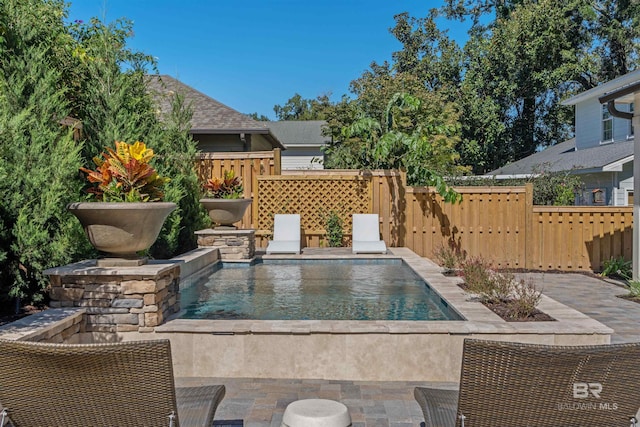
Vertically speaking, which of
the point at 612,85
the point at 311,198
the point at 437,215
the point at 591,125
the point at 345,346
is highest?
the point at 612,85

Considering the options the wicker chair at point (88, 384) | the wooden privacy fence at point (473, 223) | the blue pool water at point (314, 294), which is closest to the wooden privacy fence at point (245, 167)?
the blue pool water at point (314, 294)

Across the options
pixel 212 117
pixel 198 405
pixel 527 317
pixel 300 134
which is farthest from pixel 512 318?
pixel 300 134

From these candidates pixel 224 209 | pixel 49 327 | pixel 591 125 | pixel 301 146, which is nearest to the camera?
pixel 49 327

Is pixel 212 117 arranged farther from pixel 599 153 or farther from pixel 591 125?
pixel 591 125

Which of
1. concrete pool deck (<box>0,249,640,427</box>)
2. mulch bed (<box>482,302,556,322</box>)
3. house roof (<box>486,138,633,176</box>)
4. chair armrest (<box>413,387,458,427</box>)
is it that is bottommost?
concrete pool deck (<box>0,249,640,427</box>)

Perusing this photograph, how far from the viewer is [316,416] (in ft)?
8.39

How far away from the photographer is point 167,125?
1109 centimetres

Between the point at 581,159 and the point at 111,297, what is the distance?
16035 mm

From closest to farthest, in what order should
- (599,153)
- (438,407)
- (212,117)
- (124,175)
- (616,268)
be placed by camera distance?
(438,407), (124,175), (616,268), (212,117), (599,153)

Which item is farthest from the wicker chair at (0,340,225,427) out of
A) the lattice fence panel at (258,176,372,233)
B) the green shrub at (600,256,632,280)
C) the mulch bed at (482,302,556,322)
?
the green shrub at (600,256,632,280)

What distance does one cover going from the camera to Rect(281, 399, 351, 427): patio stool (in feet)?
8.29

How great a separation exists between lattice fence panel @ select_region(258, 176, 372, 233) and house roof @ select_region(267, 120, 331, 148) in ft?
48.1

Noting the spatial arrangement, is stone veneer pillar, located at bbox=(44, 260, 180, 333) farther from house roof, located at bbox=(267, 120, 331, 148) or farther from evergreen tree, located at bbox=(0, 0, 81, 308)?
house roof, located at bbox=(267, 120, 331, 148)

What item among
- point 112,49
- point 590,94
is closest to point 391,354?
point 112,49
